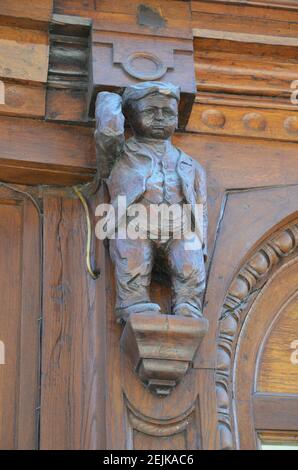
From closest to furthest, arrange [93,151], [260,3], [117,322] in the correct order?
[117,322]
[93,151]
[260,3]

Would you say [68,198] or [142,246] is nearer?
[142,246]

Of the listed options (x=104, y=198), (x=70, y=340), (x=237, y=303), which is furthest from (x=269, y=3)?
(x=70, y=340)

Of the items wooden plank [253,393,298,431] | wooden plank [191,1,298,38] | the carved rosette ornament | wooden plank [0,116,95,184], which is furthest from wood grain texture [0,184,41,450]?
wooden plank [191,1,298,38]

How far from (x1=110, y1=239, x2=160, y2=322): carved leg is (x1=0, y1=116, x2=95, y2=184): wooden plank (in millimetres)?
334

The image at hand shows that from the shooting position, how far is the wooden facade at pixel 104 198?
3.31 m

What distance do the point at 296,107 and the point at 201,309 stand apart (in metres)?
0.82

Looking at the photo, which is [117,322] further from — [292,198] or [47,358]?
[292,198]

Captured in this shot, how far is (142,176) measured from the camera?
347 centimetres

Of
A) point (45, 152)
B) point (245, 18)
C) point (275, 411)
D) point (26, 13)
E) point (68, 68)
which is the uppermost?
point (245, 18)

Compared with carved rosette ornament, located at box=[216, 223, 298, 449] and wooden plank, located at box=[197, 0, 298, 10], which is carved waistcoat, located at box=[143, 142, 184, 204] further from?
wooden plank, located at box=[197, 0, 298, 10]

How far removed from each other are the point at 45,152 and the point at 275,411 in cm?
98

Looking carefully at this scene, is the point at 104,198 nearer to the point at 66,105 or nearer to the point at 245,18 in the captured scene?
the point at 66,105

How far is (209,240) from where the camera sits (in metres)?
3.56
